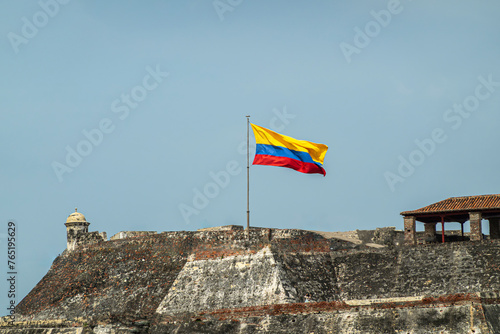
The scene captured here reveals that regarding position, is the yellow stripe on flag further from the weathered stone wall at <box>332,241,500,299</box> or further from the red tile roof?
the red tile roof

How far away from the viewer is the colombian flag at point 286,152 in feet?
101

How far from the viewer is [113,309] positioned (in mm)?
31609

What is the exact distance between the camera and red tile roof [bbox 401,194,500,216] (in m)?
30.3

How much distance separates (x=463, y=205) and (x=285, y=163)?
6.79 m

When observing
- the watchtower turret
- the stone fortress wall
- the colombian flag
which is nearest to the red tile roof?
the stone fortress wall

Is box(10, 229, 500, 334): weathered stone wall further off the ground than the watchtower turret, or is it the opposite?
the watchtower turret

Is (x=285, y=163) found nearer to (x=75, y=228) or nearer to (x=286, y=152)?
(x=286, y=152)

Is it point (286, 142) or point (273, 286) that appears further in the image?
point (286, 142)

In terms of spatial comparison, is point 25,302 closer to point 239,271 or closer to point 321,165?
point 239,271

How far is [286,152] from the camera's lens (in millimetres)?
30906

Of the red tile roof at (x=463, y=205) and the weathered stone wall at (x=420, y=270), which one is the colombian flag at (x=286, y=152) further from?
the red tile roof at (x=463, y=205)

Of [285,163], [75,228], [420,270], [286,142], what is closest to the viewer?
[420,270]

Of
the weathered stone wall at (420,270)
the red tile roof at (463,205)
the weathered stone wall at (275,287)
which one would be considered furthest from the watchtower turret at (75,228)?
the red tile roof at (463,205)

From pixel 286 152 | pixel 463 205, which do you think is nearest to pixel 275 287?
pixel 286 152
